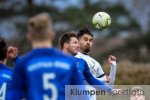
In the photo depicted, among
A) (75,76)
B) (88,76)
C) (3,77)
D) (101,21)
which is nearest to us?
(75,76)

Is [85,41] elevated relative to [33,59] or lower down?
elevated

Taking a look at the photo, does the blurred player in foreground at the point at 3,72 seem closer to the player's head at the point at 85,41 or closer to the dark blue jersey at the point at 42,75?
the dark blue jersey at the point at 42,75

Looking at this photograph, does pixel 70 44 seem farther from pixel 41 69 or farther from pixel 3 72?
pixel 41 69

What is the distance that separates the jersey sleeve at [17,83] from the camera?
20.7 feet

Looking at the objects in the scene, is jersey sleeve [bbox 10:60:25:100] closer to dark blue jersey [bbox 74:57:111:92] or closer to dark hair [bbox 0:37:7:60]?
dark hair [bbox 0:37:7:60]

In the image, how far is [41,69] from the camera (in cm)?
622

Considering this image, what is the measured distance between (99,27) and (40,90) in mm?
5450

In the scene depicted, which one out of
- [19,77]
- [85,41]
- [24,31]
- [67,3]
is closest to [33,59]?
[19,77]

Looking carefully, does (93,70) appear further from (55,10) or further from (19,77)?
(55,10)

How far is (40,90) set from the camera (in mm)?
6203

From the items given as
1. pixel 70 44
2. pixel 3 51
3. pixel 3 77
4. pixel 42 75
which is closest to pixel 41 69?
pixel 42 75

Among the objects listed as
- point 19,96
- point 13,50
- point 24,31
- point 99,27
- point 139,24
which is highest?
point 139,24

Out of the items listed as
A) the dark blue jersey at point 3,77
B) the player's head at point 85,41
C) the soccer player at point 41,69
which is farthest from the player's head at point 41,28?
the player's head at point 85,41

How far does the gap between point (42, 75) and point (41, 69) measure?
2.3 inches
